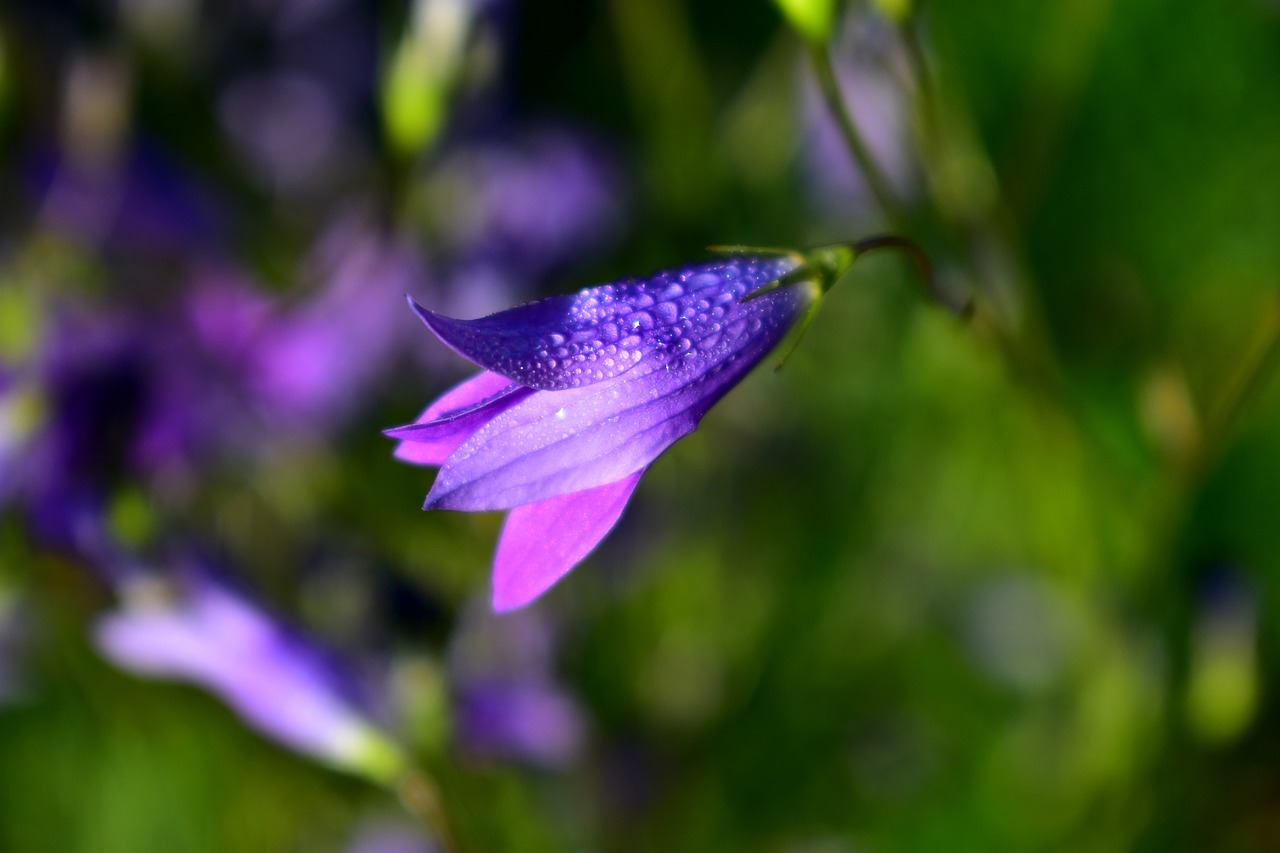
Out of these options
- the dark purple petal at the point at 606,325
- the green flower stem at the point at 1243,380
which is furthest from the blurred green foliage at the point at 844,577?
the dark purple petal at the point at 606,325

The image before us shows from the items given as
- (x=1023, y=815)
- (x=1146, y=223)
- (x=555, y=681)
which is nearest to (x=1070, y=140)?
(x=1146, y=223)

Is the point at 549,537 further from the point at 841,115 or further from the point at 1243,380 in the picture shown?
the point at 1243,380

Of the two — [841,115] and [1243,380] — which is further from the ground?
[841,115]

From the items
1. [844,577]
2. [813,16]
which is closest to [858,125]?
[844,577]

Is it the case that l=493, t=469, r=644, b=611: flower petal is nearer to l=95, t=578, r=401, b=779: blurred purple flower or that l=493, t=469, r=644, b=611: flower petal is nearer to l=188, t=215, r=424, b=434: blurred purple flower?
l=95, t=578, r=401, b=779: blurred purple flower

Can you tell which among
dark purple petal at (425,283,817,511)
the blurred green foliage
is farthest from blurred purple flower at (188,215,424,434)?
dark purple petal at (425,283,817,511)

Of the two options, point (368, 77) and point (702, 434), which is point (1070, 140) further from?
point (368, 77)

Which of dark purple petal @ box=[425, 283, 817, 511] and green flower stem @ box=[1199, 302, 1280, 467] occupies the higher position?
dark purple petal @ box=[425, 283, 817, 511]
